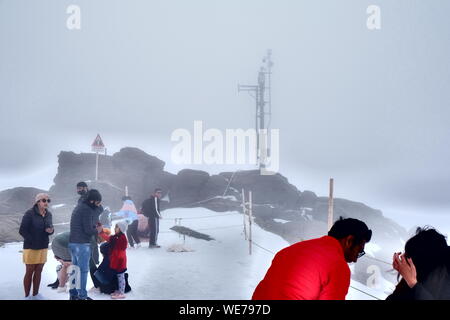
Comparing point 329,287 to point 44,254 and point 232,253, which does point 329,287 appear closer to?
point 44,254

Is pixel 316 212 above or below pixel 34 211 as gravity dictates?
below

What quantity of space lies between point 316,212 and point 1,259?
17.4 m

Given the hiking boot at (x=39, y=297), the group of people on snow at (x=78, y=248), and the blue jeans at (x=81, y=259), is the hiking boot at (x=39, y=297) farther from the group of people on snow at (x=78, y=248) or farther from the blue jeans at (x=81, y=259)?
the blue jeans at (x=81, y=259)

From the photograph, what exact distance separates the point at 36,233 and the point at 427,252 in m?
4.30

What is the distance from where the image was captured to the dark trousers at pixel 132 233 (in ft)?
30.4

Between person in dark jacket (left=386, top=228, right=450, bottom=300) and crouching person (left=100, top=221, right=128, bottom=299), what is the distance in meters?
3.74

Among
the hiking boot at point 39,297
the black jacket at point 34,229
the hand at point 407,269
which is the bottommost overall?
the hiking boot at point 39,297

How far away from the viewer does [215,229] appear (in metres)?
13.6

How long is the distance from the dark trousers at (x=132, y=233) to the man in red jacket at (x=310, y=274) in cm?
774

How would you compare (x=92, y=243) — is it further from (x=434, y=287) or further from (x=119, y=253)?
(x=434, y=287)

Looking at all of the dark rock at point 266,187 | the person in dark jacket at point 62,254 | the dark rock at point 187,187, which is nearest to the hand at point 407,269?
the person in dark jacket at point 62,254

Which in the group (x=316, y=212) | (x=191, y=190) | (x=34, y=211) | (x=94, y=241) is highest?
(x=34, y=211)
